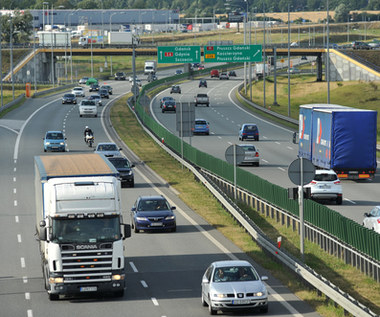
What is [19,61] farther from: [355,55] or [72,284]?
[72,284]

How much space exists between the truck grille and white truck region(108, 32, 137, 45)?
16251cm

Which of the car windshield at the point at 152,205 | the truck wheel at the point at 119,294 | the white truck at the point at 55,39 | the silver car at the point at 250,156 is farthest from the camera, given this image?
the white truck at the point at 55,39

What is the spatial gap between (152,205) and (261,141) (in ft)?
129

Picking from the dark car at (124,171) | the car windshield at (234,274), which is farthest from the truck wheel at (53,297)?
the dark car at (124,171)

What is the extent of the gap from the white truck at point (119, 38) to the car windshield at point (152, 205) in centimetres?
14881

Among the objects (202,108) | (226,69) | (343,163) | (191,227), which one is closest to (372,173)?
(343,163)

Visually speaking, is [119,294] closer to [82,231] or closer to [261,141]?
[82,231]

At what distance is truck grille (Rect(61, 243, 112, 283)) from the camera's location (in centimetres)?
2422

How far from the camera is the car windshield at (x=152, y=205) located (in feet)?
124

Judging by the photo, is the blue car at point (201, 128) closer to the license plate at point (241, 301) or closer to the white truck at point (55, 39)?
the license plate at point (241, 301)

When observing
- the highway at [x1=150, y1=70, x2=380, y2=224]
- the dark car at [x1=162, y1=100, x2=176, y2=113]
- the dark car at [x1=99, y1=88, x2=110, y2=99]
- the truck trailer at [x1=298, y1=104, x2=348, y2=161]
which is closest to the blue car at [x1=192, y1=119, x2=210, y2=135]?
the highway at [x1=150, y1=70, x2=380, y2=224]

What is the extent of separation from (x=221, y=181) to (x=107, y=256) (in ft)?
85.8

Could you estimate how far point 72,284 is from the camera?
24.4 metres

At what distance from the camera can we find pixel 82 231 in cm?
2441
